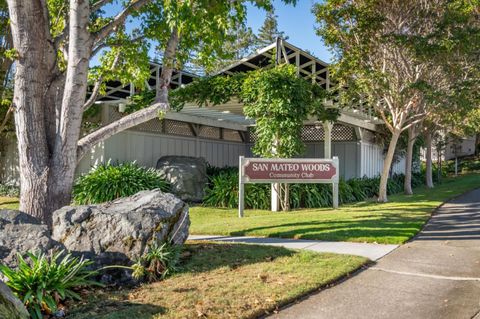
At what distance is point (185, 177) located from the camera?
1412 cm

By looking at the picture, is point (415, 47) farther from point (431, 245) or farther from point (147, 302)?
point (147, 302)

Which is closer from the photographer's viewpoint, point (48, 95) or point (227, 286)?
point (227, 286)

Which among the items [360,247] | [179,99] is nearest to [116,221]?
[360,247]

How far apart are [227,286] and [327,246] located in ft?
9.47

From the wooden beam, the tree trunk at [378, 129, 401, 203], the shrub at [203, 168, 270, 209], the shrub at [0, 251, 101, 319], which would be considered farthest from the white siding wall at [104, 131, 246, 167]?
the shrub at [0, 251, 101, 319]

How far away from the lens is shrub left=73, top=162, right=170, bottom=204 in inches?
474

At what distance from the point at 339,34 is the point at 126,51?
7.45 m

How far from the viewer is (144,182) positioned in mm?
12781

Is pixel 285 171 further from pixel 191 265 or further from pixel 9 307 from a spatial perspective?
pixel 9 307

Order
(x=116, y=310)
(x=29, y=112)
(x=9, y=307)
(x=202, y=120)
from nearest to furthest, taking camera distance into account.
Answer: (x=9, y=307), (x=116, y=310), (x=29, y=112), (x=202, y=120)

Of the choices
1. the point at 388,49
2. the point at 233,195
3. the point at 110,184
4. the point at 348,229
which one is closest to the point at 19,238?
the point at 348,229

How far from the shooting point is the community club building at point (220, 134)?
48.2 ft

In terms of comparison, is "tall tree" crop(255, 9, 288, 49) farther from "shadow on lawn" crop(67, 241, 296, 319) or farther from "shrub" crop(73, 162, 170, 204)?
"shadow on lawn" crop(67, 241, 296, 319)

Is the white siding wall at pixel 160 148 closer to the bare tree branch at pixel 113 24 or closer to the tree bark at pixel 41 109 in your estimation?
the bare tree branch at pixel 113 24
